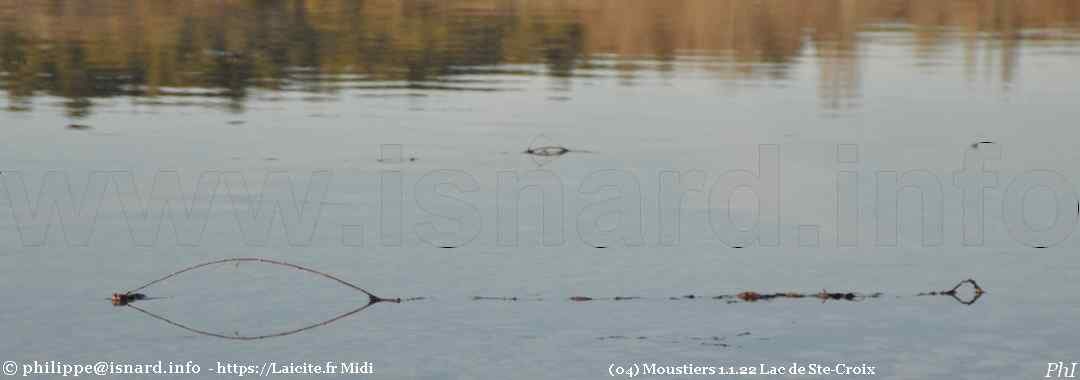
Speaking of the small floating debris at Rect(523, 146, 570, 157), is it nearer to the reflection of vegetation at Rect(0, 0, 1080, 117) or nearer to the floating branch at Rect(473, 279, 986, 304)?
the reflection of vegetation at Rect(0, 0, 1080, 117)

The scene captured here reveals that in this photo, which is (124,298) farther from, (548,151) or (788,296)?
(548,151)

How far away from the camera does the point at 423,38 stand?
56031mm

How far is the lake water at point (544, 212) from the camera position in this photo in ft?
47.4

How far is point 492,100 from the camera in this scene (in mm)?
34094

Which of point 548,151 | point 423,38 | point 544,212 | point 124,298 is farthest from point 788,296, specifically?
point 423,38

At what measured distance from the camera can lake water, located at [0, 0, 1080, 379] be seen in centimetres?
1445

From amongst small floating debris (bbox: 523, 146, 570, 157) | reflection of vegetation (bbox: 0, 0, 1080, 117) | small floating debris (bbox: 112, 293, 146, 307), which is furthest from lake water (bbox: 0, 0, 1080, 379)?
reflection of vegetation (bbox: 0, 0, 1080, 117)

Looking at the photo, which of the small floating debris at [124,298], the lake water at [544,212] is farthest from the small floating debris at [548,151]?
the small floating debris at [124,298]

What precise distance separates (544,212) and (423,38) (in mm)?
36123

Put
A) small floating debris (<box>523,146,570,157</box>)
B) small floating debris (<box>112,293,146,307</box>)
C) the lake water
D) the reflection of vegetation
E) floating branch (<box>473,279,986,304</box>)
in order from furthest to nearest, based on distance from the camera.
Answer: the reflection of vegetation → small floating debris (<box>523,146,570,157</box>) → floating branch (<box>473,279,986,304</box>) → small floating debris (<box>112,293,146,307</box>) → the lake water

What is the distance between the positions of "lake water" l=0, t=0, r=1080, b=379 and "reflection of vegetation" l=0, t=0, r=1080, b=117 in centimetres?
51

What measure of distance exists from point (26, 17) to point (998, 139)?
4938cm

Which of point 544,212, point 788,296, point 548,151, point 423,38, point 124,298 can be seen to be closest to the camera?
point 124,298

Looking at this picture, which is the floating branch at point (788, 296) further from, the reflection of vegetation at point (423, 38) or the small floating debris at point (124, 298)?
the reflection of vegetation at point (423, 38)
